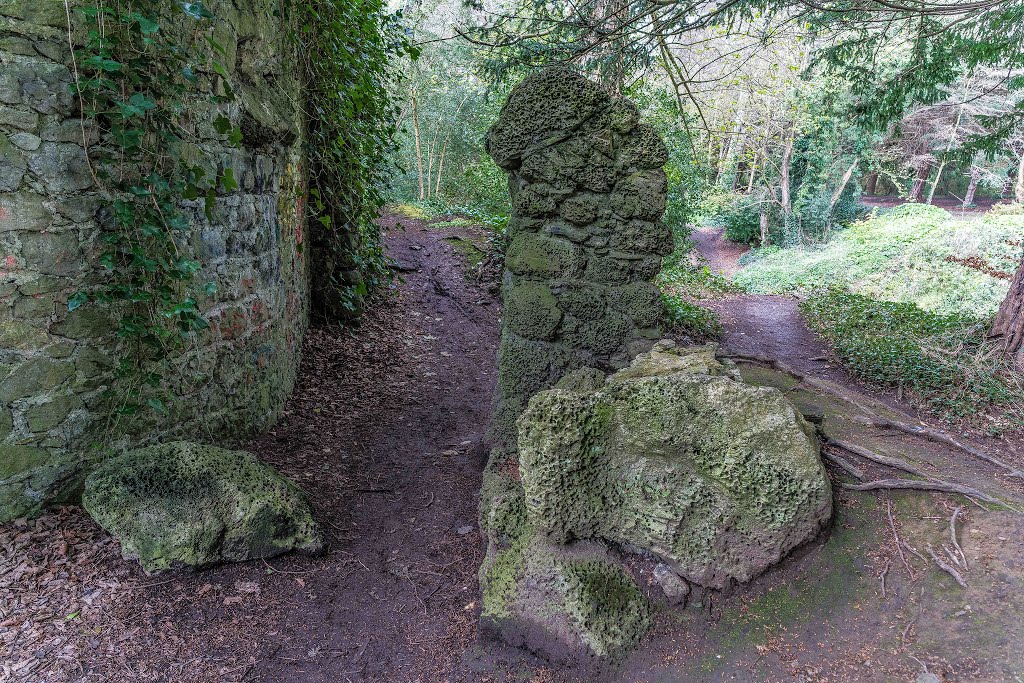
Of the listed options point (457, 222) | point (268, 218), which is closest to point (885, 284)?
point (457, 222)

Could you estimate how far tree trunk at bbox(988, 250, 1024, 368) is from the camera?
630cm

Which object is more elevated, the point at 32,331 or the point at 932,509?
the point at 32,331

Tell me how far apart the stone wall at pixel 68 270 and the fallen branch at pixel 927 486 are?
391cm

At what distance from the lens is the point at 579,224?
4.05 m

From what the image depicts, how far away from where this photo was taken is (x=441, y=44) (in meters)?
15.0

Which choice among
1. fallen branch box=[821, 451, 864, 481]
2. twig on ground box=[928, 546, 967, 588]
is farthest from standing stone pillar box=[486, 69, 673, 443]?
twig on ground box=[928, 546, 967, 588]

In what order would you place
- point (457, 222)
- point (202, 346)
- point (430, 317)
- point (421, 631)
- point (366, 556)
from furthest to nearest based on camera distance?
point (457, 222), point (430, 317), point (202, 346), point (366, 556), point (421, 631)

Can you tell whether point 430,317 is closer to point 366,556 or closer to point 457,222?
point 457,222

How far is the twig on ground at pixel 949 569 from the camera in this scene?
7.45 ft

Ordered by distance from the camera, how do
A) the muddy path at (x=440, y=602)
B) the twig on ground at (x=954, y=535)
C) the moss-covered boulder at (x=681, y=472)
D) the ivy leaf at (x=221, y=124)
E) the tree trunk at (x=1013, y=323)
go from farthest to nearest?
1. the tree trunk at (x=1013, y=323)
2. the ivy leaf at (x=221, y=124)
3. the moss-covered boulder at (x=681, y=472)
4. the twig on ground at (x=954, y=535)
5. the muddy path at (x=440, y=602)

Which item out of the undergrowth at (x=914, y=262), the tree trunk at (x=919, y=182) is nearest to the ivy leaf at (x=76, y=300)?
the undergrowth at (x=914, y=262)

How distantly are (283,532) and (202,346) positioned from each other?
1441mm

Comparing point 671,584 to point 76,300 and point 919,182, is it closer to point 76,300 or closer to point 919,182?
point 76,300

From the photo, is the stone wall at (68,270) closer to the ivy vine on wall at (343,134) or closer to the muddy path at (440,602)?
the muddy path at (440,602)
